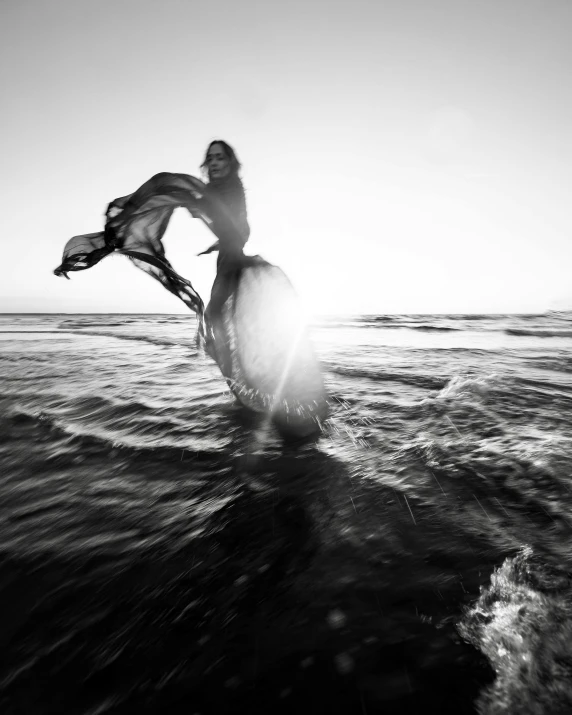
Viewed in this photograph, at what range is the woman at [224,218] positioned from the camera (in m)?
3.91

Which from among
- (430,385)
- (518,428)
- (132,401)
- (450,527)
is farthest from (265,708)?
(430,385)

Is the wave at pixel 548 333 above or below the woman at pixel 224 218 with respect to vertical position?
below

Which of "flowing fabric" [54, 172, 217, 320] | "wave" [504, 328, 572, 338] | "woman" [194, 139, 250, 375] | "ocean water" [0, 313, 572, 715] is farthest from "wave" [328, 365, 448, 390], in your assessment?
"wave" [504, 328, 572, 338]

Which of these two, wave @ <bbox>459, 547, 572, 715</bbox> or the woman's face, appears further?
the woman's face

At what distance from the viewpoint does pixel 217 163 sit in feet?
13.0

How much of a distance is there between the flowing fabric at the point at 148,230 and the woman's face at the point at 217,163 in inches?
8.0

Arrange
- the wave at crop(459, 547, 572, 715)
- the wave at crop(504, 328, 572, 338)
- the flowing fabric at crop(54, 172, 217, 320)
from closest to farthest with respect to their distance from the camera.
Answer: the wave at crop(459, 547, 572, 715) → the flowing fabric at crop(54, 172, 217, 320) → the wave at crop(504, 328, 572, 338)

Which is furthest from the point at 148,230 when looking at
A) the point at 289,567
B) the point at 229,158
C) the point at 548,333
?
the point at 548,333

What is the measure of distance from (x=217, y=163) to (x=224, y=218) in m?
0.64

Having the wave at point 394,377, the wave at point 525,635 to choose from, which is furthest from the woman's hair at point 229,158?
the wave at point 525,635

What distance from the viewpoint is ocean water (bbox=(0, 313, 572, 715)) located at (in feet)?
4.05

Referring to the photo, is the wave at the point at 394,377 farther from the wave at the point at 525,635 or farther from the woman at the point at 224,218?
the wave at the point at 525,635

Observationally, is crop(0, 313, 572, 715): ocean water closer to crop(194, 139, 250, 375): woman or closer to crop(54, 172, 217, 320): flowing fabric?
crop(194, 139, 250, 375): woman

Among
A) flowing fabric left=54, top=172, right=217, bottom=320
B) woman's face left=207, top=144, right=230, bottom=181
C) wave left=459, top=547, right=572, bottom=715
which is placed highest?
woman's face left=207, top=144, right=230, bottom=181
